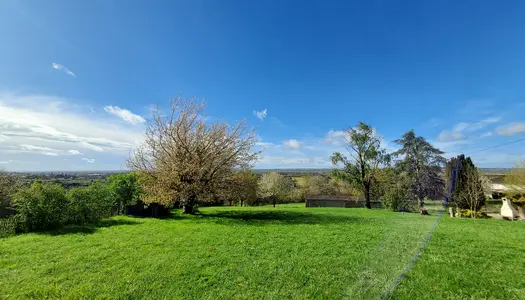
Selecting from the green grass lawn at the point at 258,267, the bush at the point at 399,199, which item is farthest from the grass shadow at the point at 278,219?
the bush at the point at 399,199

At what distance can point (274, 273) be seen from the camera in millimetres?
4688

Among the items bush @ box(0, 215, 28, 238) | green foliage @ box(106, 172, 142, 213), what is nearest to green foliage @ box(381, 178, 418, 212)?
green foliage @ box(106, 172, 142, 213)

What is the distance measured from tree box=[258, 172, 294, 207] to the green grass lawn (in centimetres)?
3810

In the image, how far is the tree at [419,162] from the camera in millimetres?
25625

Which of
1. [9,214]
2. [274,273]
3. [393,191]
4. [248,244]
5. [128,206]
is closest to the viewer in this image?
[274,273]

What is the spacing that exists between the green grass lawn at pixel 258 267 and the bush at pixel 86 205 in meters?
2.84

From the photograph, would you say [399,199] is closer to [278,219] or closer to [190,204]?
[278,219]

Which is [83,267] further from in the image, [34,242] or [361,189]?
[361,189]

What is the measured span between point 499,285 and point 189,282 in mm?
5393

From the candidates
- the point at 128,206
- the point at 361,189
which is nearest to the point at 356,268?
the point at 128,206

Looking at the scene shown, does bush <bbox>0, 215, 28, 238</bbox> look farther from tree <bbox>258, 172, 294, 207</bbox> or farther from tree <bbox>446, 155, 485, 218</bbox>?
tree <bbox>258, 172, 294, 207</bbox>

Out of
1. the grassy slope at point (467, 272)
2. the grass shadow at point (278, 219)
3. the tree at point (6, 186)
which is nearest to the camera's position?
the grassy slope at point (467, 272)

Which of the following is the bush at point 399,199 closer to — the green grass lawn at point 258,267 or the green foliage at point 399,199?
the green foliage at point 399,199

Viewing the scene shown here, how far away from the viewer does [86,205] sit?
10633 mm
